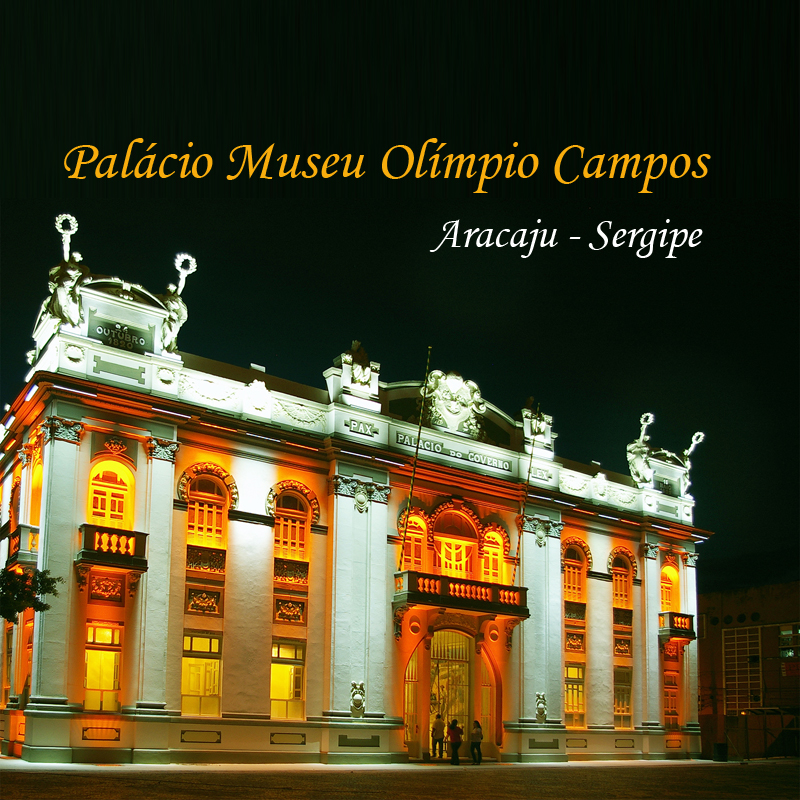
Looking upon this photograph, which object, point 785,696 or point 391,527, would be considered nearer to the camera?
point 391,527

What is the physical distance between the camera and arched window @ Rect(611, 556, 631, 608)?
39.1 metres

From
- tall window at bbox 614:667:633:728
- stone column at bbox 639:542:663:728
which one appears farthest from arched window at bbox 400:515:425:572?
stone column at bbox 639:542:663:728

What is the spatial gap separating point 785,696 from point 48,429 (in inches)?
1609

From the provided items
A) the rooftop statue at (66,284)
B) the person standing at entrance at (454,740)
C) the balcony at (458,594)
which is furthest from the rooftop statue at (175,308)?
the person standing at entrance at (454,740)

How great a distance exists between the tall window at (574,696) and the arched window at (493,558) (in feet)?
14.3

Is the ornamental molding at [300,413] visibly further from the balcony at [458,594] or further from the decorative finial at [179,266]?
the balcony at [458,594]

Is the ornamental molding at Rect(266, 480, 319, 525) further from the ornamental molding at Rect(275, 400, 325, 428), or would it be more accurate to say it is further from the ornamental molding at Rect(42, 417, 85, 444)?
the ornamental molding at Rect(42, 417, 85, 444)

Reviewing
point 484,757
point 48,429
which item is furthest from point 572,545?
point 48,429

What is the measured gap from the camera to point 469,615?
33688 millimetres

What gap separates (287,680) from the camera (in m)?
29.8

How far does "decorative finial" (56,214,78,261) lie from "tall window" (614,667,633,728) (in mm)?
24149

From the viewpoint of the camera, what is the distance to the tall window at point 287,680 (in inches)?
1160

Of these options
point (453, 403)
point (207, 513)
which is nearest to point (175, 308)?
point (207, 513)

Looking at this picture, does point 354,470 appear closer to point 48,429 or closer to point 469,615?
point 469,615
